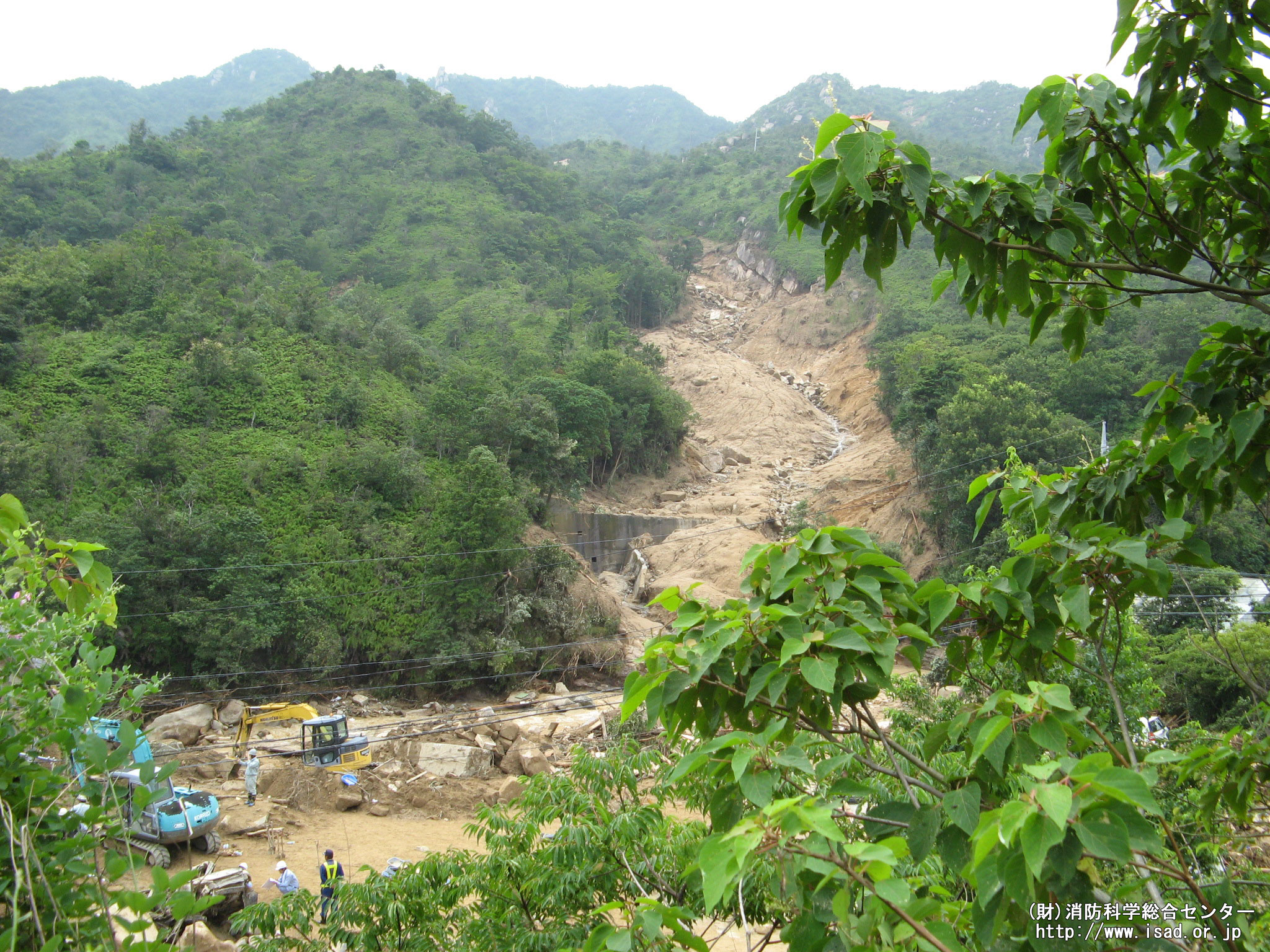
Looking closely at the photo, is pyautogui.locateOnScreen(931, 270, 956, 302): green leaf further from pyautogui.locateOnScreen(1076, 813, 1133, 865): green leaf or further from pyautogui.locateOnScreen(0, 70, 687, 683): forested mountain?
pyautogui.locateOnScreen(0, 70, 687, 683): forested mountain

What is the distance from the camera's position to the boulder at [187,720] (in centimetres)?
1505

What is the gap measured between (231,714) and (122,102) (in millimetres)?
109712

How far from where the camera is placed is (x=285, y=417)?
938 inches

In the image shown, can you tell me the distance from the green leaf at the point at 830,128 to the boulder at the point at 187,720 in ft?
55.2

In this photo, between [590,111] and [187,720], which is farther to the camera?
[590,111]

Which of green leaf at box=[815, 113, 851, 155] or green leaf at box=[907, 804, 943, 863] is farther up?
green leaf at box=[815, 113, 851, 155]

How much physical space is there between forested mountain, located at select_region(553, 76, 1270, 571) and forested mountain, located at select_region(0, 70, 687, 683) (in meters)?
11.6

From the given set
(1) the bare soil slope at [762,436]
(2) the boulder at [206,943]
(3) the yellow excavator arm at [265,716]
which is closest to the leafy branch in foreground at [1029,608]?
(2) the boulder at [206,943]

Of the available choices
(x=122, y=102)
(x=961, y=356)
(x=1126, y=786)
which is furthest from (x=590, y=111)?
(x=1126, y=786)

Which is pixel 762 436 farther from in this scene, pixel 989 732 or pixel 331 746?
pixel 989 732

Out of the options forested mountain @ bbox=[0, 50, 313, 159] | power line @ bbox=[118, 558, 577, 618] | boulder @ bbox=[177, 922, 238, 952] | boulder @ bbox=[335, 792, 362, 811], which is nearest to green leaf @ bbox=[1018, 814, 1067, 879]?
boulder @ bbox=[177, 922, 238, 952]

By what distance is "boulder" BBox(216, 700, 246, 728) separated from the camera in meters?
16.4

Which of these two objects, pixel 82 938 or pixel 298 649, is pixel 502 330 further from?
pixel 82 938

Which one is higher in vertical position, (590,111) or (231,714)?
(590,111)
